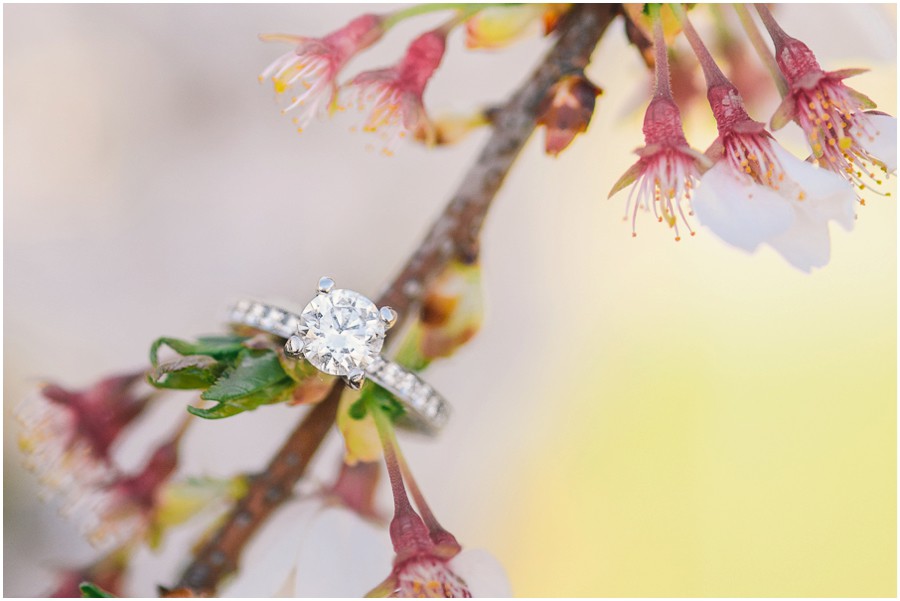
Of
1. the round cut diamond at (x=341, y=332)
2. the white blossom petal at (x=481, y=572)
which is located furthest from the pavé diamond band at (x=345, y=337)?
the white blossom petal at (x=481, y=572)

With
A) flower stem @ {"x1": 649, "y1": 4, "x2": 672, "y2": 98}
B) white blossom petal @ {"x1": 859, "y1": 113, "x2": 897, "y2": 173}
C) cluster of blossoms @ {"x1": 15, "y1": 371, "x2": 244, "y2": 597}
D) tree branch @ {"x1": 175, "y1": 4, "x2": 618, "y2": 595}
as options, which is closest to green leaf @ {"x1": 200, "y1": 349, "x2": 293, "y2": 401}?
tree branch @ {"x1": 175, "y1": 4, "x2": 618, "y2": 595}

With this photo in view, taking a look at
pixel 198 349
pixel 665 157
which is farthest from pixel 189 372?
pixel 665 157

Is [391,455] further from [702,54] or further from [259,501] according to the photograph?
[702,54]

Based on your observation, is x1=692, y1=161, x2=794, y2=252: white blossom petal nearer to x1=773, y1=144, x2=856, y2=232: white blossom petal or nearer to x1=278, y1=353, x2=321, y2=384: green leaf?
x1=773, y1=144, x2=856, y2=232: white blossom petal

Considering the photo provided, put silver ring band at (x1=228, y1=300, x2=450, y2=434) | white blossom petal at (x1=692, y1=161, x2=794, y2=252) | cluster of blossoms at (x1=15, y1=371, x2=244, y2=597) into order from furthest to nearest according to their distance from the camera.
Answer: cluster of blossoms at (x1=15, y1=371, x2=244, y2=597), silver ring band at (x1=228, y1=300, x2=450, y2=434), white blossom petal at (x1=692, y1=161, x2=794, y2=252)

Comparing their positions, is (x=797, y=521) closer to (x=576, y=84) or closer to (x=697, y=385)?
(x=697, y=385)

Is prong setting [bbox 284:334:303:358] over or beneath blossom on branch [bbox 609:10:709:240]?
beneath
